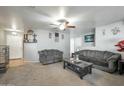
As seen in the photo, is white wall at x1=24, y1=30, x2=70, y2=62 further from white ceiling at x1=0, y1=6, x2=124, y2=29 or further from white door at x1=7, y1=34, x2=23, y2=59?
white door at x1=7, y1=34, x2=23, y2=59

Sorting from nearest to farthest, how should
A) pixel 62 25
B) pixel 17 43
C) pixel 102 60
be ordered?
pixel 62 25
pixel 17 43
pixel 102 60

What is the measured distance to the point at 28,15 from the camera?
1.94 meters

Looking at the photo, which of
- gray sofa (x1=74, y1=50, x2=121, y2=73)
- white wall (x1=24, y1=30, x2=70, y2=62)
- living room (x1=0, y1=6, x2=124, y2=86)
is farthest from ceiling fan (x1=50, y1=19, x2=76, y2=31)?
gray sofa (x1=74, y1=50, x2=121, y2=73)

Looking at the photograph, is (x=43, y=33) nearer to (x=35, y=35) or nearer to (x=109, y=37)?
(x=35, y=35)

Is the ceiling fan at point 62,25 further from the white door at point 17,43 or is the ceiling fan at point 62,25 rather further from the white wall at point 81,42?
the white door at point 17,43

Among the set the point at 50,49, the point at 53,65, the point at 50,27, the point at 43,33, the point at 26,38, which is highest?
the point at 50,27

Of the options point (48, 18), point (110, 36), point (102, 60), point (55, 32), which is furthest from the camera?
point (102, 60)

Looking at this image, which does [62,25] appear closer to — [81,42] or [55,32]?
[55,32]

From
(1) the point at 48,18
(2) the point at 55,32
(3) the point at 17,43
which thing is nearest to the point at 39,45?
(2) the point at 55,32

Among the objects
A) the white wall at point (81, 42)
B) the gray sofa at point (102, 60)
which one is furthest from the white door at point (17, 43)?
the gray sofa at point (102, 60)

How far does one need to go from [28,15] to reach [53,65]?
1.84 metres
